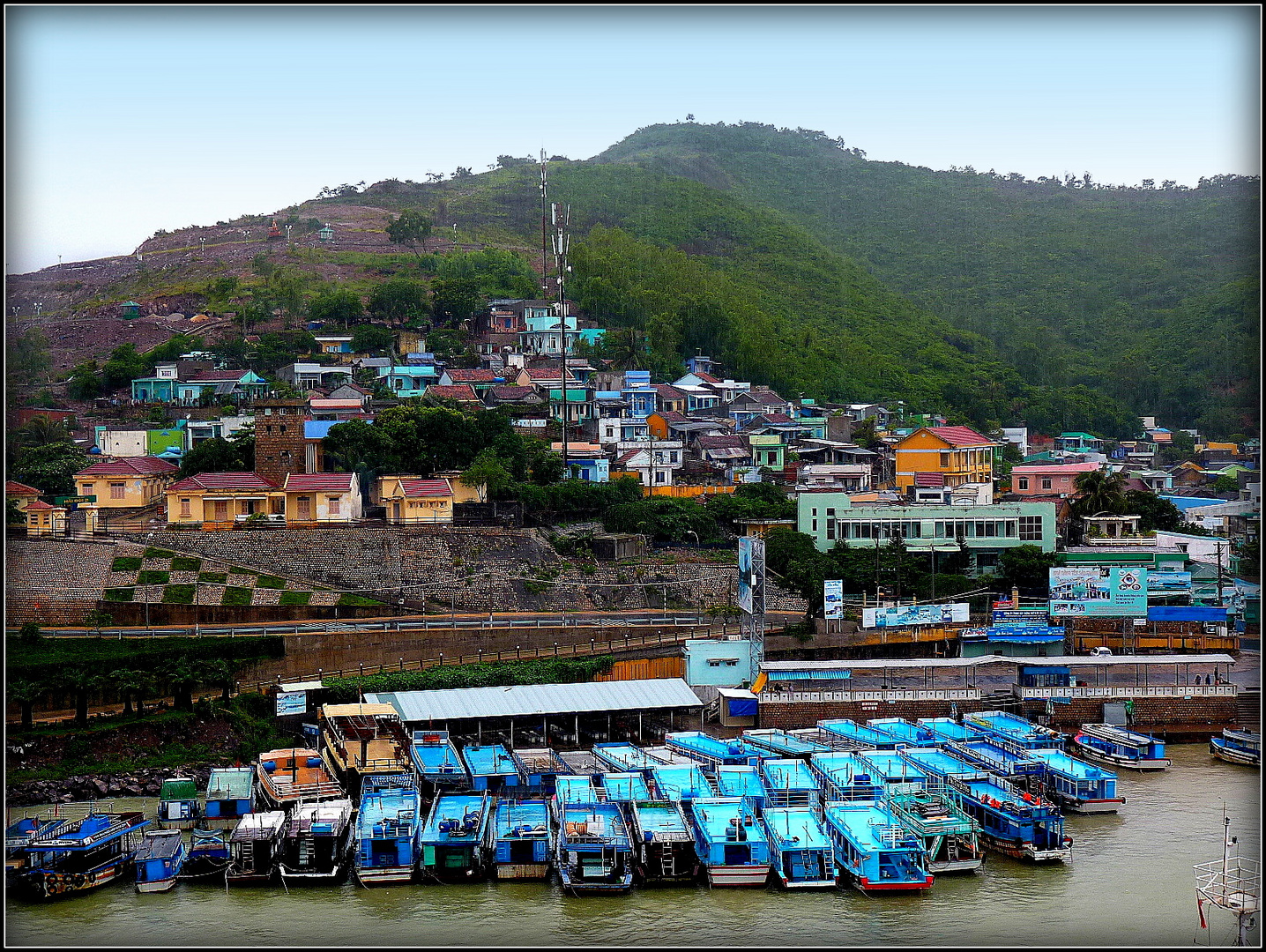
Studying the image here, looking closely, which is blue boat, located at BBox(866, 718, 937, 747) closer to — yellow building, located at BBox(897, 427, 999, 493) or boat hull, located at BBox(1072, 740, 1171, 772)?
boat hull, located at BBox(1072, 740, 1171, 772)

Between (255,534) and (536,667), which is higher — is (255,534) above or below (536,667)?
above

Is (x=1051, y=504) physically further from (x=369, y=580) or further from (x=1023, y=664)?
(x=369, y=580)

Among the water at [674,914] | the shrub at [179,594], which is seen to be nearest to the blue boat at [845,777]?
the water at [674,914]

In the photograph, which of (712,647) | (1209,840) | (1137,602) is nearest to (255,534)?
(712,647)

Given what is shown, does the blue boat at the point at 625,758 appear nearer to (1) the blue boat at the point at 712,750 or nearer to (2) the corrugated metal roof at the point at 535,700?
(1) the blue boat at the point at 712,750

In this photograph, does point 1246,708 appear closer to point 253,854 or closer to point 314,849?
point 314,849

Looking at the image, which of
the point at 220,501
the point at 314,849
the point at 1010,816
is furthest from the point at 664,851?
the point at 220,501
